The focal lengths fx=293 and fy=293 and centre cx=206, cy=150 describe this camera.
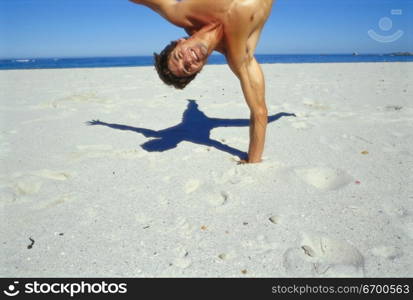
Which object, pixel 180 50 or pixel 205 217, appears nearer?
pixel 205 217

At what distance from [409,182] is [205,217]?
1.55 m

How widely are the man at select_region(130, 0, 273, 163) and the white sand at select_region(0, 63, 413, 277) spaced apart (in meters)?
0.75

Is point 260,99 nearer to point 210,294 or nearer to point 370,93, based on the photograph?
point 210,294

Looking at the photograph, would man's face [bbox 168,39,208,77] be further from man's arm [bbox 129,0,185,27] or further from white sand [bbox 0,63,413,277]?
white sand [bbox 0,63,413,277]

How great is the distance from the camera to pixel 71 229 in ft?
5.71

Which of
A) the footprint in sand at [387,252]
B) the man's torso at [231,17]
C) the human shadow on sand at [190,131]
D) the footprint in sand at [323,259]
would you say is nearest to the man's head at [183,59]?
the man's torso at [231,17]

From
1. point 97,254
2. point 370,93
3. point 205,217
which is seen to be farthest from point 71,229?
point 370,93

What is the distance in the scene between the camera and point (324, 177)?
229cm

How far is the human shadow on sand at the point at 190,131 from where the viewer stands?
302 centimetres

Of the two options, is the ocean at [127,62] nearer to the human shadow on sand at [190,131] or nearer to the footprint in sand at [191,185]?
the human shadow on sand at [190,131]

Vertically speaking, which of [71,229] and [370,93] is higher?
[370,93]

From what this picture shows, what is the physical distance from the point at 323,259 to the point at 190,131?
7.59 feet

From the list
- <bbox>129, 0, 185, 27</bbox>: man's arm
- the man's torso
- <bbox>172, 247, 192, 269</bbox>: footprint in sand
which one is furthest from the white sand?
<bbox>129, 0, 185, 27</bbox>: man's arm

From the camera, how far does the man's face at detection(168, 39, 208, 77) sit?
199cm
